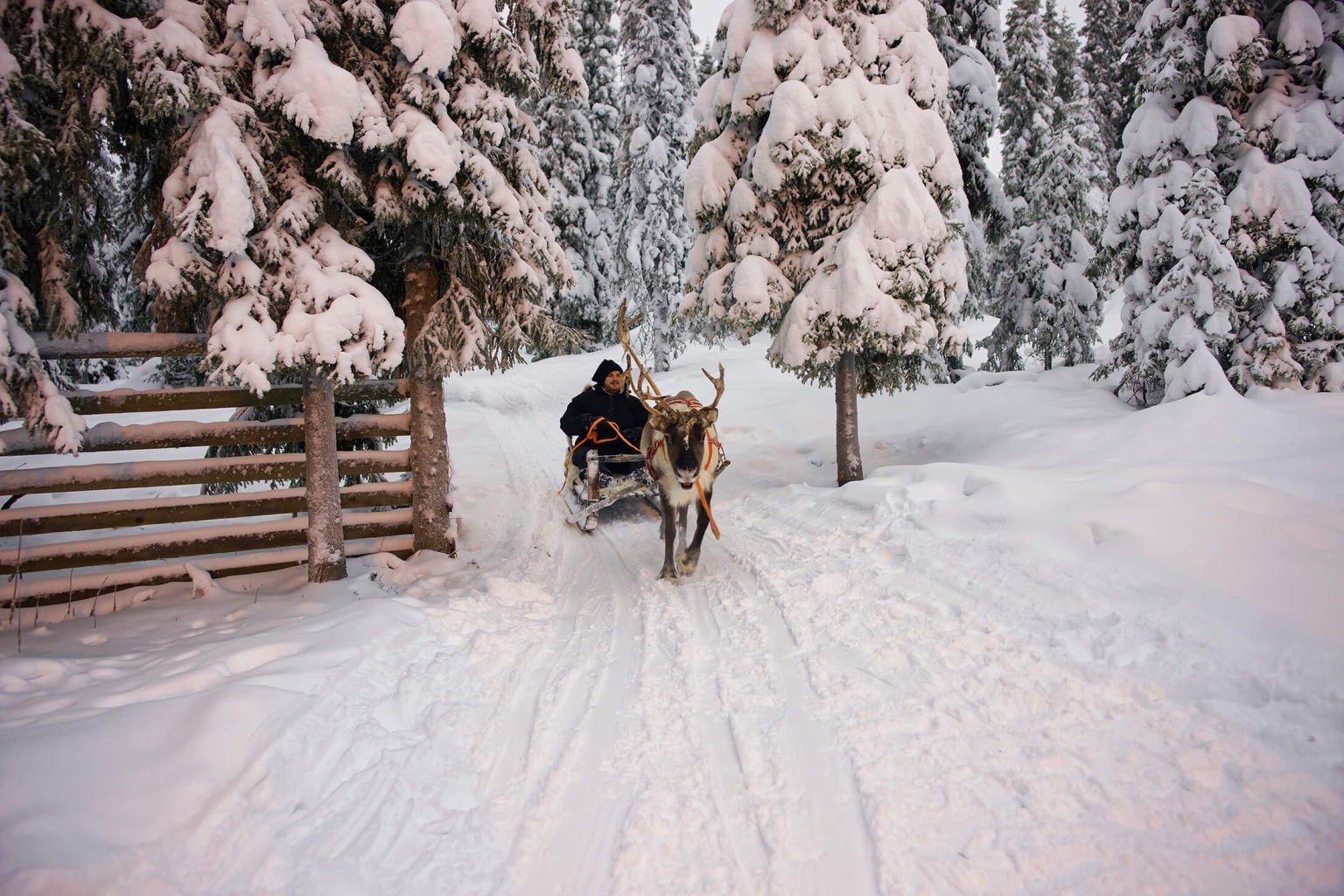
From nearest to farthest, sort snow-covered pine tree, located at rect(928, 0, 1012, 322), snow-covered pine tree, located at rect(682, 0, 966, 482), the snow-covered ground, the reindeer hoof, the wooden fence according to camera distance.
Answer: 1. the snow-covered ground
2. the wooden fence
3. the reindeer hoof
4. snow-covered pine tree, located at rect(682, 0, 966, 482)
5. snow-covered pine tree, located at rect(928, 0, 1012, 322)

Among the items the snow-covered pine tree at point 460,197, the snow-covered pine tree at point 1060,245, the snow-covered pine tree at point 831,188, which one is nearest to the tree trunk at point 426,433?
the snow-covered pine tree at point 460,197

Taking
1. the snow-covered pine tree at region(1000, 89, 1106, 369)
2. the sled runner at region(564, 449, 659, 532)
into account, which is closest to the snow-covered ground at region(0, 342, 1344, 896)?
the sled runner at region(564, 449, 659, 532)

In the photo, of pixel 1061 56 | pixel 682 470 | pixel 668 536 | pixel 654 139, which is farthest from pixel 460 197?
pixel 1061 56

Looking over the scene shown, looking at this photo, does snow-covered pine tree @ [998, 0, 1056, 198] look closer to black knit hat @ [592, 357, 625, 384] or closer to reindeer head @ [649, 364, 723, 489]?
black knit hat @ [592, 357, 625, 384]

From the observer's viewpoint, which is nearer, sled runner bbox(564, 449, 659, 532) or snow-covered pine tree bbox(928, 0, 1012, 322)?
sled runner bbox(564, 449, 659, 532)

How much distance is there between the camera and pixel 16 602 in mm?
4973

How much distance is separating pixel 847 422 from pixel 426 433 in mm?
5901

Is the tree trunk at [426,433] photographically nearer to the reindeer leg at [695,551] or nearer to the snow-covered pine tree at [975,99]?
the reindeer leg at [695,551]

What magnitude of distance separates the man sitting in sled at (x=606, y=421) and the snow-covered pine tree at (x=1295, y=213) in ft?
28.3

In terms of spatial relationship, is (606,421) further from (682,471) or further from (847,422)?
(847,422)

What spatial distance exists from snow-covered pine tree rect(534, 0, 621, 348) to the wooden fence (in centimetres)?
1420

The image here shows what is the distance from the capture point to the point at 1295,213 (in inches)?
324

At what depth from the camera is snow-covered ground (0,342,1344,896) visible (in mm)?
2359

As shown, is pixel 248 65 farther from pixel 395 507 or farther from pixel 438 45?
pixel 395 507
